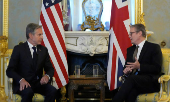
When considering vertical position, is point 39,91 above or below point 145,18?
below

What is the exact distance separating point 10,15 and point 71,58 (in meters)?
1.50

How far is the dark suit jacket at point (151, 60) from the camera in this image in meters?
3.04

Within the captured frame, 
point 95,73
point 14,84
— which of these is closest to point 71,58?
point 95,73

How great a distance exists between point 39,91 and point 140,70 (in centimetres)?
132

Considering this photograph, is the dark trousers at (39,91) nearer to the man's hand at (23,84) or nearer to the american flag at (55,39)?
the man's hand at (23,84)

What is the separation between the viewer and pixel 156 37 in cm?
489

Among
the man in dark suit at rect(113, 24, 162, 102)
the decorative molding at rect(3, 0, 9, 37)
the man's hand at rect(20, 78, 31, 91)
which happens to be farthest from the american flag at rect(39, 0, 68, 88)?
the man in dark suit at rect(113, 24, 162, 102)

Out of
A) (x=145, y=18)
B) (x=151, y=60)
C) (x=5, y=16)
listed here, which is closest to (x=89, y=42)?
(x=145, y=18)

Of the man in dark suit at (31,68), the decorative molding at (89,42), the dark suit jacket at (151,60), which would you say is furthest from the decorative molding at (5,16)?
the dark suit jacket at (151,60)

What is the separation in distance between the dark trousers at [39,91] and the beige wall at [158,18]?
8.44 ft

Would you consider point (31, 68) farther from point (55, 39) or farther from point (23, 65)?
point (55, 39)

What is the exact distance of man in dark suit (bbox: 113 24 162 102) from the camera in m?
2.99

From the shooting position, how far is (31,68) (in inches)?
125

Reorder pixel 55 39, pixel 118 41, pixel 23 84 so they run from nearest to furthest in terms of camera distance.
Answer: pixel 23 84 < pixel 118 41 < pixel 55 39
